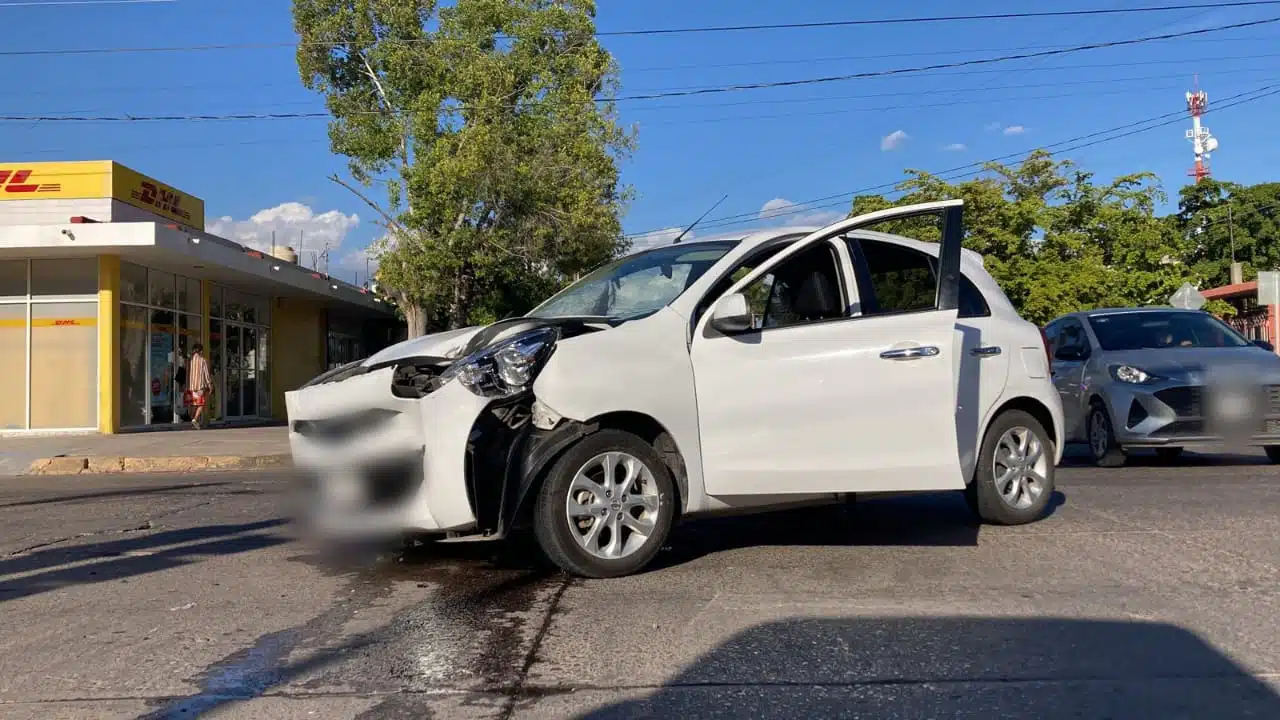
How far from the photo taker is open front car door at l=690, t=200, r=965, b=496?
5.32 m

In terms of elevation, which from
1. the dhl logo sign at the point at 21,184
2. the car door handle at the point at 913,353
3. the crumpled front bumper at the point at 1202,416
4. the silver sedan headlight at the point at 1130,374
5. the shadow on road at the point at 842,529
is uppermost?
the dhl logo sign at the point at 21,184

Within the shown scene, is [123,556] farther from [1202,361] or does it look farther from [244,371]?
[244,371]

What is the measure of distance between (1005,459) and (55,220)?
2006cm

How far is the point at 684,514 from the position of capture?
17.8ft

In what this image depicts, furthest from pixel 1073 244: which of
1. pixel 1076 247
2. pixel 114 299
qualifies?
pixel 114 299

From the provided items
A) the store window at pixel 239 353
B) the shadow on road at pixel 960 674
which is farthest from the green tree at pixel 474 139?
the shadow on road at pixel 960 674

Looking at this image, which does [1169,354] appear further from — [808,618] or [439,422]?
[439,422]

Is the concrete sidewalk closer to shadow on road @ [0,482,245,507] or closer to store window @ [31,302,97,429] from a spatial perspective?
store window @ [31,302,97,429]

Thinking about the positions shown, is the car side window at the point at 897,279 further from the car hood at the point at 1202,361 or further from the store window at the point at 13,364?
the store window at the point at 13,364

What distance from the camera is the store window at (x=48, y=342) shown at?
61.7 feet

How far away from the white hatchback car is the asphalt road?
1.43 ft

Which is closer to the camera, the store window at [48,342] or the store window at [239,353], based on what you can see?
→ the store window at [48,342]

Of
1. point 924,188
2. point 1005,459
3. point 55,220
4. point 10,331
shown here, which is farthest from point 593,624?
point 924,188

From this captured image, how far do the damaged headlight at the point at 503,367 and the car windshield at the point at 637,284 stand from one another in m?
0.61
